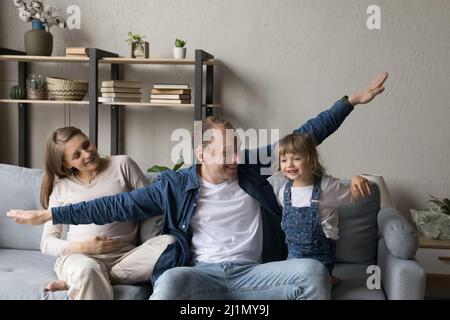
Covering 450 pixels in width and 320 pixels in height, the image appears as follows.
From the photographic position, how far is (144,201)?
8.08 feet

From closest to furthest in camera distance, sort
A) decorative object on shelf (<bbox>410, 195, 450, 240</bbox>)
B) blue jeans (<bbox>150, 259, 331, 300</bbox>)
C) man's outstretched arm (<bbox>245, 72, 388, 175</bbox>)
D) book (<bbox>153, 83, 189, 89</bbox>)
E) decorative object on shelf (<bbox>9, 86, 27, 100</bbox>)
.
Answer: blue jeans (<bbox>150, 259, 331, 300</bbox>), man's outstretched arm (<bbox>245, 72, 388, 175</bbox>), decorative object on shelf (<bbox>410, 195, 450, 240</bbox>), book (<bbox>153, 83, 189, 89</bbox>), decorative object on shelf (<bbox>9, 86, 27, 100</bbox>)

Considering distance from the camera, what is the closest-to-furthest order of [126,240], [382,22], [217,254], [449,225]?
[217,254] → [126,240] → [449,225] → [382,22]

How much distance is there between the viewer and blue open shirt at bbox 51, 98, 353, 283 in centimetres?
240

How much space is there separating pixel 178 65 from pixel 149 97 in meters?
0.28

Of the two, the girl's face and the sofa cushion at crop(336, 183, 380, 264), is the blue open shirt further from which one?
the sofa cushion at crop(336, 183, 380, 264)

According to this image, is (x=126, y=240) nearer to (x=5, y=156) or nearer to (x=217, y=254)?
(x=217, y=254)

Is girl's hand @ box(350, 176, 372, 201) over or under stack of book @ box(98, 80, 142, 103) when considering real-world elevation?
under

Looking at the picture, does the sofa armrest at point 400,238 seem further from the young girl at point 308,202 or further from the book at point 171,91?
the book at point 171,91

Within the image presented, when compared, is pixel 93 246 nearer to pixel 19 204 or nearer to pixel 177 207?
pixel 177 207

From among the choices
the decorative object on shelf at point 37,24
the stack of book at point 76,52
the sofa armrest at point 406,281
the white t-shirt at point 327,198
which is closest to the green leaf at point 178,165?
the stack of book at point 76,52

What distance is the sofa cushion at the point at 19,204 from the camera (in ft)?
9.49

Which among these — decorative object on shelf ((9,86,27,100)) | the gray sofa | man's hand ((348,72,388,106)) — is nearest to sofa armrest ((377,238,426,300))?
A: the gray sofa

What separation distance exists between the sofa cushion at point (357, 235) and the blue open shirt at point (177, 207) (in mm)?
330
